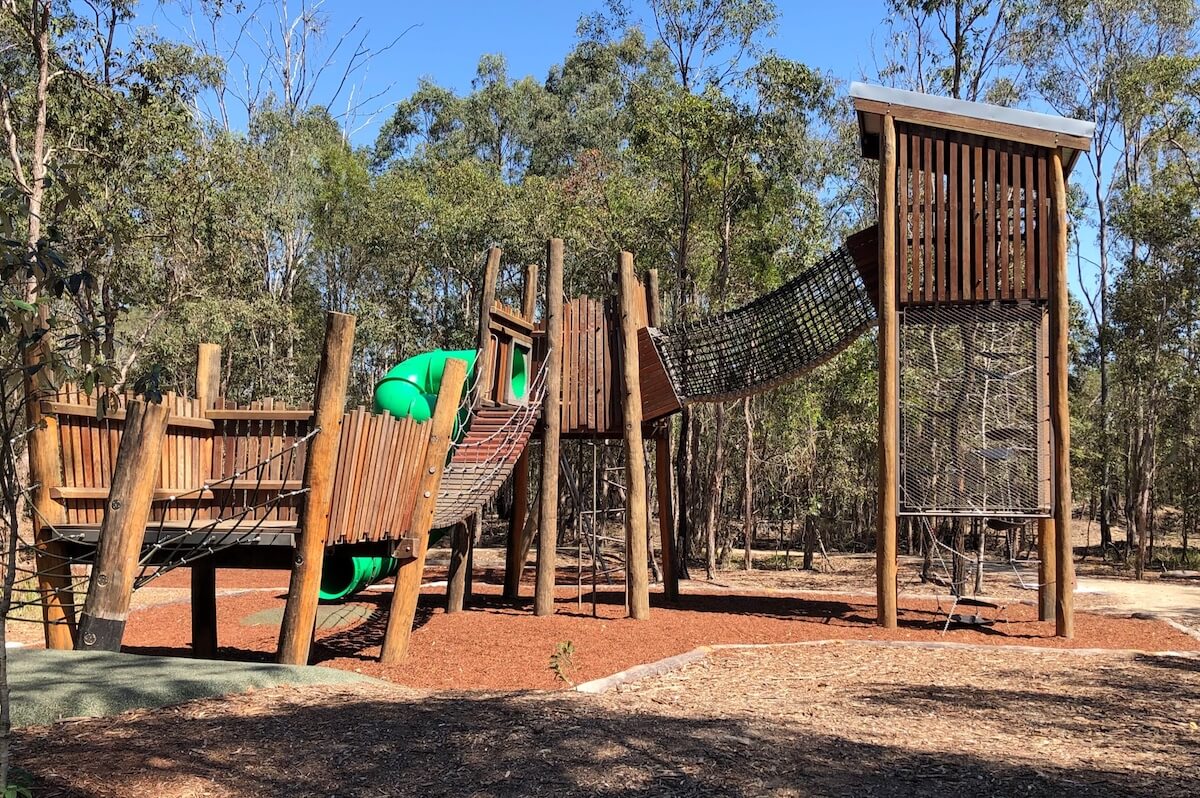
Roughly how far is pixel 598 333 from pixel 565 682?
534cm

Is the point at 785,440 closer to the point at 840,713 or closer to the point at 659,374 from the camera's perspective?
the point at 659,374

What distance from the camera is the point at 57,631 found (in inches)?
291

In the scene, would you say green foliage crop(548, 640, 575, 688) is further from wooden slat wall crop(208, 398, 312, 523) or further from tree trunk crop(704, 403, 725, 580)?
tree trunk crop(704, 403, 725, 580)

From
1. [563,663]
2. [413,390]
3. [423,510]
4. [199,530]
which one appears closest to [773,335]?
[413,390]

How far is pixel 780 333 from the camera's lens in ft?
38.5

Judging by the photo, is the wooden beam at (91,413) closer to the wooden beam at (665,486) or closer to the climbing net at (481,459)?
the climbing net at (481,459)

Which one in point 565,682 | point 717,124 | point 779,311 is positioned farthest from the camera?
point 717,124

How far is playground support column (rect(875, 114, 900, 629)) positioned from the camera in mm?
10898

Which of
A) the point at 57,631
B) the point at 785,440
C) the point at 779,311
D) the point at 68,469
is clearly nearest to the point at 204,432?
the point at 68,469

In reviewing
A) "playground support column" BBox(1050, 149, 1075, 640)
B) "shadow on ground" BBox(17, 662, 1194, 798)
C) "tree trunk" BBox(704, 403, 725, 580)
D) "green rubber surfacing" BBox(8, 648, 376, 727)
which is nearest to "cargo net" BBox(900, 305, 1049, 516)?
"playground support column" BBox(1050, 149, 1075, 640)

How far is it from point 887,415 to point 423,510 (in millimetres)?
5181

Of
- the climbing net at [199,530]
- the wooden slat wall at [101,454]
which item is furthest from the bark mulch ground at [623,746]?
the wooden slat wall at [101,454]

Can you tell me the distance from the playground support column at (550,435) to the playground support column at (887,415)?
3.58 meters

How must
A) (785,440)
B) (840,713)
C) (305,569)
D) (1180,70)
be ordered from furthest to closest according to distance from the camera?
(785,440) → (1180,70) → (305,569) → (840,713)
